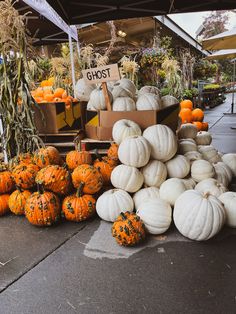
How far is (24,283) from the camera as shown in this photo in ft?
6.57

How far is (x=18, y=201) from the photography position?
295 centimetres

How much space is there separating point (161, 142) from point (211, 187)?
2.34 ft

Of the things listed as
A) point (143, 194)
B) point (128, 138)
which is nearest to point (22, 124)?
point (128, 138)

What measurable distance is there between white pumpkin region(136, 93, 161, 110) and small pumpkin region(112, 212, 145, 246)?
61.0 inches

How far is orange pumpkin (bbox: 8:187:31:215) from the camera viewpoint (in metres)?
2.95

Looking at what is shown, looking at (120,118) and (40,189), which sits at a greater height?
(120,118)

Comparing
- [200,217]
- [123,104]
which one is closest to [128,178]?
[200,217]

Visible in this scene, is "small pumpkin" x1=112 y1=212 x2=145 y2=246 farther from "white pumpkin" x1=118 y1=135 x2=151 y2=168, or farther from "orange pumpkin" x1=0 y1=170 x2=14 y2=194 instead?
"orange pumpkin" x1=0 y1=170 x2=14 y2=194

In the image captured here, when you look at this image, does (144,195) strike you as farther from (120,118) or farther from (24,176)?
(24,176)

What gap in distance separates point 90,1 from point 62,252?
4208 mm

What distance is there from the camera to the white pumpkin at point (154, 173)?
9.82ft

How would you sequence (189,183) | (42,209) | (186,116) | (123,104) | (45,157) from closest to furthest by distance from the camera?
(42,209)
(189,183)
(45,157)
(123,104)
(186,116)

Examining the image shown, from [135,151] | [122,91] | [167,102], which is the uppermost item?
[122,91]

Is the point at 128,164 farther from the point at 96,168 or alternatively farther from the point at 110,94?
the point at 110,94
